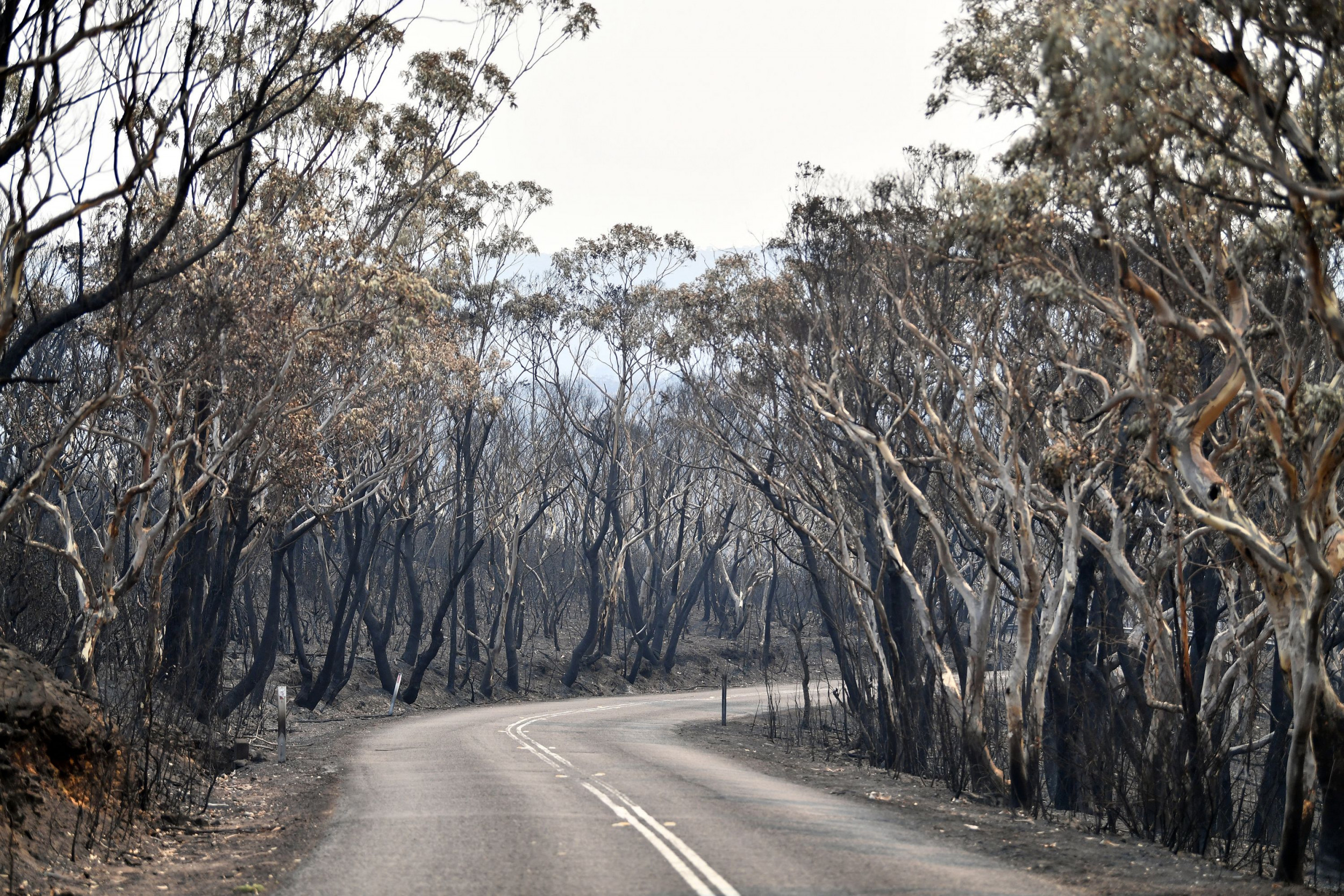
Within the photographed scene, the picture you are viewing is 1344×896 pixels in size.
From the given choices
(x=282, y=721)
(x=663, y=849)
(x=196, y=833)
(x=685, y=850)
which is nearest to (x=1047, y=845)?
(x=685, y=850)

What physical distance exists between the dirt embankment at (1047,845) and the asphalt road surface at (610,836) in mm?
468

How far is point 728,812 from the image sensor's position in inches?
535

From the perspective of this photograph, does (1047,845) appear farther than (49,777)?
Yes

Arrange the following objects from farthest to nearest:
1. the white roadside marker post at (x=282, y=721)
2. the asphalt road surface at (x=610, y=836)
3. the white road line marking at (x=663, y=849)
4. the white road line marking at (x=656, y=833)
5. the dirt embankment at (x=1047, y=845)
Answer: the white roadside marker post at (x=282, y=721), the dirt embankment at (x=1047, y=845), the asphalt road surface at (x=610, y=836), the white road line marking at (x=656, y=833), the white road line marking at (x=663, y=849)

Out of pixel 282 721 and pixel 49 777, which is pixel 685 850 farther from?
pixel 282 721

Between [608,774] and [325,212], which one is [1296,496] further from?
[325,212]

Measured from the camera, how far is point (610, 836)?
38.4 feet

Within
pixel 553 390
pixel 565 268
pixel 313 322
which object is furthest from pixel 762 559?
pixel 313 322

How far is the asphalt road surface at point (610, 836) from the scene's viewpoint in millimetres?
9461

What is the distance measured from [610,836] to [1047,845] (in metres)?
4.45

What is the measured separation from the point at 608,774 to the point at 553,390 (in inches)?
1364

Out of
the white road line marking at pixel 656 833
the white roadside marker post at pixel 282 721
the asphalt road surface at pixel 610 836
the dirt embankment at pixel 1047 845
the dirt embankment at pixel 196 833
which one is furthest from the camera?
the white roadside marker post at pixel 282 721

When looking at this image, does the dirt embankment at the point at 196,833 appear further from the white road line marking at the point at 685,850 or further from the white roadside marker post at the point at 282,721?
the white road line marking at the point at 685,850

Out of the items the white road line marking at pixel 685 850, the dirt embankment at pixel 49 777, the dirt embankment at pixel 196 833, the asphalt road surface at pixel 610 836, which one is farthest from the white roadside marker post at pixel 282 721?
the dirt embankment at pixel 49 777
